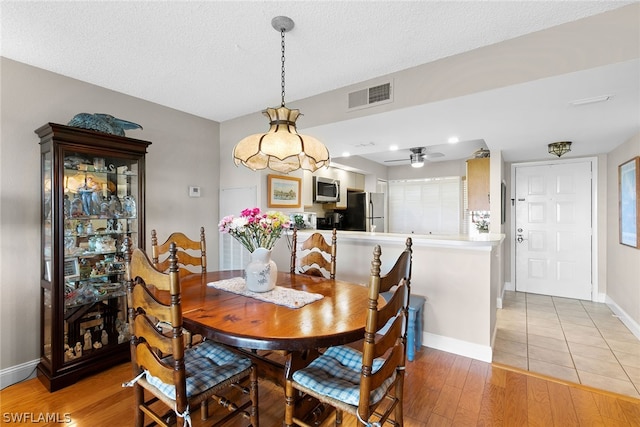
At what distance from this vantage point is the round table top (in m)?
1.29

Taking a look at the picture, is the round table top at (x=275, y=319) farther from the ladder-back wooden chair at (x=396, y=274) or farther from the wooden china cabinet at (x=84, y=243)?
the wooden china cabinet at (x=84, y=243)

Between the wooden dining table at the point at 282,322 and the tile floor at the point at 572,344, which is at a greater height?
the wooden dining table at the point at 282,322

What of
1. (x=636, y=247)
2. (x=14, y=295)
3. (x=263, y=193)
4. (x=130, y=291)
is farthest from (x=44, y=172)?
(x=636, y=247)

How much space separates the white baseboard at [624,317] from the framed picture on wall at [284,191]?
4002 millimetres

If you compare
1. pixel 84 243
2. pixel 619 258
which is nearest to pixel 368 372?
pixel 84 243

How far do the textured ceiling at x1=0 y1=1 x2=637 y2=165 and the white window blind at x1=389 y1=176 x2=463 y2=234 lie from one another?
3822 millimetres

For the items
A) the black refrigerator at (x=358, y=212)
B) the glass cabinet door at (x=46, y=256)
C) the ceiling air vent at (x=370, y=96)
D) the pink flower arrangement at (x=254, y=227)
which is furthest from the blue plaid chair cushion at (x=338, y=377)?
the black refrigerator at (x=358, y=212)

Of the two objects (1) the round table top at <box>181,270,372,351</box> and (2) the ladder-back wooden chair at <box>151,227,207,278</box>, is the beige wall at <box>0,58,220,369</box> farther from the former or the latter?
(1) the round table top at <box>181,270,372,351</box>

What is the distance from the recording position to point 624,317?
11.6ft

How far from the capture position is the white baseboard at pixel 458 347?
2.60m

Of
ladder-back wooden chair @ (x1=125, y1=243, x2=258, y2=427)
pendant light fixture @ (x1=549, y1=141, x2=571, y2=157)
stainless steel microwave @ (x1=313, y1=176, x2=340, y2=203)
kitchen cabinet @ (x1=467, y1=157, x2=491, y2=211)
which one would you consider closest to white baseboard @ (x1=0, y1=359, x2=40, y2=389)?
ladder-back wooden chair @ (x1=125, y1=243, x2=258, y2=427)

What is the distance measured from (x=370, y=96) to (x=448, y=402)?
2.38m

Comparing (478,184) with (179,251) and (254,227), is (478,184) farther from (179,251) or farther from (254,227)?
(179,251)

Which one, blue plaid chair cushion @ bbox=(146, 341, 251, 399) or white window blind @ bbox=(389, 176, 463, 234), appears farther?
white window blind @ bbox=(389, 176, 463, 234)
